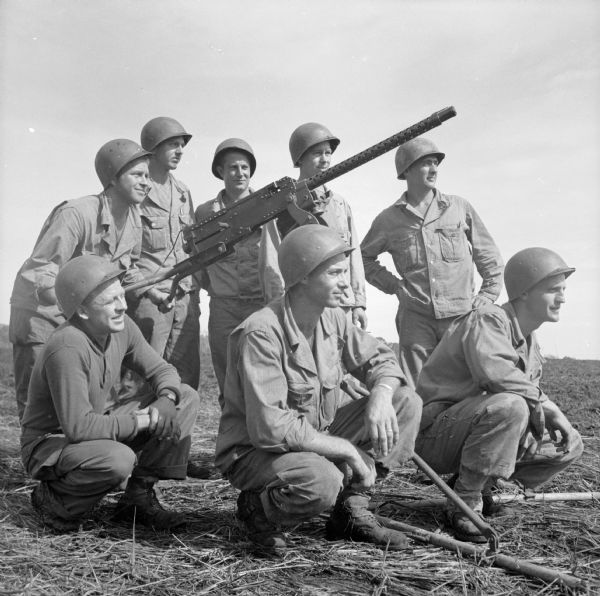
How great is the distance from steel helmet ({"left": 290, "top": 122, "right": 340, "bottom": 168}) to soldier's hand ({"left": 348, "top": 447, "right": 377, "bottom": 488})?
3.31 m

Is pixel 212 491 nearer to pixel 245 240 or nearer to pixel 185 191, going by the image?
pixel 245 240

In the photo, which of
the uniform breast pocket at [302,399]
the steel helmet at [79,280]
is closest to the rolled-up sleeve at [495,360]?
the uniform breast pocket at [302,399]

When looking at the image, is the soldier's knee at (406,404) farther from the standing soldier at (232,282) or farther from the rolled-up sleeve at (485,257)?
the rolled-up sleeve at (485,257)

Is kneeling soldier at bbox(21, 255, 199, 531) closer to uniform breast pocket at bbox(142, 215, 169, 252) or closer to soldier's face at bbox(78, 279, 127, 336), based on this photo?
soldier's face at bbox(78, 279, 127, 336)

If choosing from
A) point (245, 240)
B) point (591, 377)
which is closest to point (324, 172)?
point (245, 240)

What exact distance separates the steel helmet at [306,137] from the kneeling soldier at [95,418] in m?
2.64

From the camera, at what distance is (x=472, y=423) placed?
175 inches

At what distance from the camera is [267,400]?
3.82 m

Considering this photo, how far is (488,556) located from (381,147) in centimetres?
352

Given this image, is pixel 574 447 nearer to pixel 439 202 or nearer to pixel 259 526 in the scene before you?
pixel 259 526

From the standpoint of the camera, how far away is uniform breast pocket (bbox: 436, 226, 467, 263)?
6.76 meters

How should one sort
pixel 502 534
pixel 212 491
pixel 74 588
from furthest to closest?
pixel 212 491 → pixel 502 534 → pixel 74 588

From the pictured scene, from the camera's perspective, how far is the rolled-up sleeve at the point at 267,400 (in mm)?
3756

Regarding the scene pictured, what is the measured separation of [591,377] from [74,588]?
885cm
